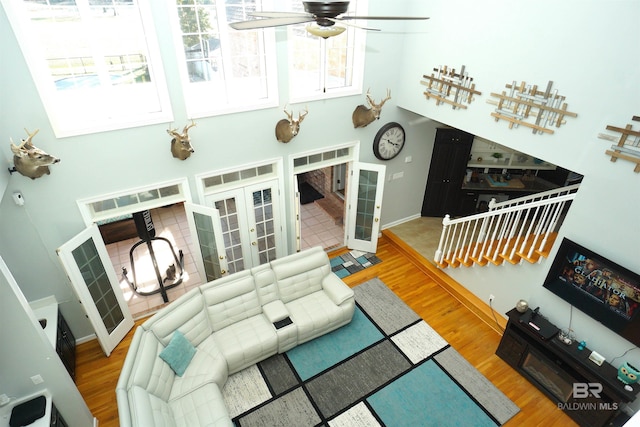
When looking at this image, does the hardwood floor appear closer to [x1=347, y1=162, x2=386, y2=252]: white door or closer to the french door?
[x1=347, y1=162, x2=386, y2=252]: white door

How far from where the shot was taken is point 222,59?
490 centimetres

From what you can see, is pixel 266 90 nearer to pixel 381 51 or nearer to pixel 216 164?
pixel 216 164

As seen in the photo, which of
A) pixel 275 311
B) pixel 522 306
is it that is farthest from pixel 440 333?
pixel 275 311

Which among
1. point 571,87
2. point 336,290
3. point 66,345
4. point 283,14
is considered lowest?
point 66,345

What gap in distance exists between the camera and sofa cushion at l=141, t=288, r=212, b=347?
436 centimetres

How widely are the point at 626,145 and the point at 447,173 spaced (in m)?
4.09

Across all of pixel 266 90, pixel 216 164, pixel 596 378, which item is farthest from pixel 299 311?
pixel 596 378

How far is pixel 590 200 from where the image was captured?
396 cm

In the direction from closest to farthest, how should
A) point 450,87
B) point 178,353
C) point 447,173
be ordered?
1. point 178,353
2. point 450,87
3. point 447,173

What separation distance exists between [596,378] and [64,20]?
706 cm

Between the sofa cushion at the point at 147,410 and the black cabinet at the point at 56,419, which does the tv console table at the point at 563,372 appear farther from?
the black cabinet at the point at 56,419

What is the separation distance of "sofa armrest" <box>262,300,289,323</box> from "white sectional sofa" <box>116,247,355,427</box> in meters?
0.01

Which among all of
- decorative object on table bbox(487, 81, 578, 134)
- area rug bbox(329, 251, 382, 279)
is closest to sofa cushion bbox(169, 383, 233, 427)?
area rug bbox(329, 251, 382, 279)

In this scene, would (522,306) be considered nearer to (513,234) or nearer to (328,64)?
(513,234)
